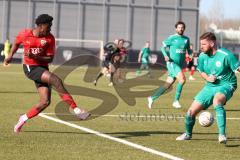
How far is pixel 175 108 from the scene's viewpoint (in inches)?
704

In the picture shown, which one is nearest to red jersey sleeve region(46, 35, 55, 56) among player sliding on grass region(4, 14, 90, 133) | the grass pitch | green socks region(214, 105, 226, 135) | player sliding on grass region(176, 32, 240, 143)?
player sliding on grass region(4, 14, 90, 133)

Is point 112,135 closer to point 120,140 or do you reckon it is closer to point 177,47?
point 120,140

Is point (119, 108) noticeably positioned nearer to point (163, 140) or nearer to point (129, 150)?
point (163, 140)

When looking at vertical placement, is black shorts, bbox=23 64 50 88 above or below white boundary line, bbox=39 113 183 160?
above

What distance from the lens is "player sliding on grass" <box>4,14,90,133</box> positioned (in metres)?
11.2

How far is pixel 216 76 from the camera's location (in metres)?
10.6

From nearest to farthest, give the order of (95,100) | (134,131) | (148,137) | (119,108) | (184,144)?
1. (184,144)
2. (148,137)
3. (134,131)
4. (119,108)
5. (95,100)

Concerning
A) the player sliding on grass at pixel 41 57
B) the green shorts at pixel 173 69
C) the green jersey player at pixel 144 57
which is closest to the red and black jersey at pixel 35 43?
the player sliding on grass at pixel 41 57

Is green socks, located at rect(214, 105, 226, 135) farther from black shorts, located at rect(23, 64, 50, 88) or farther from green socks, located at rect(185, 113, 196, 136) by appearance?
black shorts, located at rect(23, 64, 50, 88)

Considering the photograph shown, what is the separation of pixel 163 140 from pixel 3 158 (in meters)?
3.28

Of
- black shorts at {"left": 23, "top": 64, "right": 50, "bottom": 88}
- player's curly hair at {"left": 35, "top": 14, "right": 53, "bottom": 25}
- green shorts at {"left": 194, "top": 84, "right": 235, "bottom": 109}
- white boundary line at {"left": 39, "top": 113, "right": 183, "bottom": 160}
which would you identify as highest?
player's curly hair at {"left": 35, "top": 14, "right": 53, "bottom": 25}

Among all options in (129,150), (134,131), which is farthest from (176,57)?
(129,150)

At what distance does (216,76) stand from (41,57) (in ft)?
9.73

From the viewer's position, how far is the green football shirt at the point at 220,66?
410 inches
